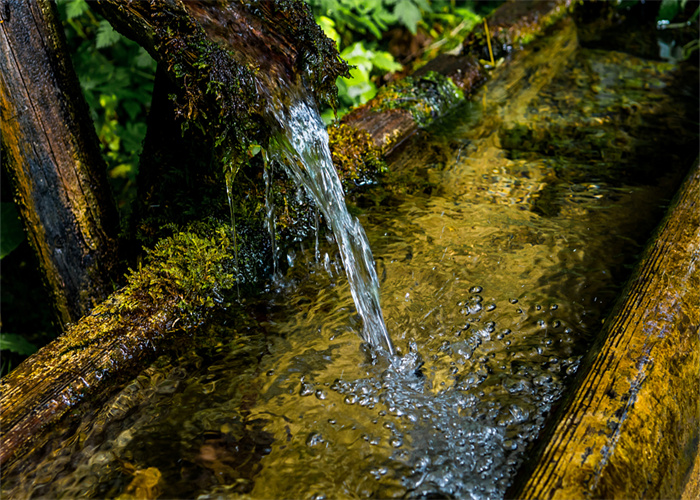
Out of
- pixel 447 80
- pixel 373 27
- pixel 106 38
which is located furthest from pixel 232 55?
pixel 373 27

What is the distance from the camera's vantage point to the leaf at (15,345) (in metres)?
3.03

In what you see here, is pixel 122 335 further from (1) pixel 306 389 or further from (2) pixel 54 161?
(2) pixel 54 161

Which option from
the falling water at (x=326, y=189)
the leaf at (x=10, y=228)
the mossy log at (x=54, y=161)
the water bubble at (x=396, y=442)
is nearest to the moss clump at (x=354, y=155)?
the falling water at (x=326, y=189)

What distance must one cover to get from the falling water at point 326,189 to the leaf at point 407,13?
290 centimetres

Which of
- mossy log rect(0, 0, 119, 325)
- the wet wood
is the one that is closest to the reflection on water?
the wet wood

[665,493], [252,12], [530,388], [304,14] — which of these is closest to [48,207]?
[252,12]

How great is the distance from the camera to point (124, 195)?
418 cm

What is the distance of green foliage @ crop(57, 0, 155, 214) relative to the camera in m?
3.58

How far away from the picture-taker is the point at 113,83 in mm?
3703

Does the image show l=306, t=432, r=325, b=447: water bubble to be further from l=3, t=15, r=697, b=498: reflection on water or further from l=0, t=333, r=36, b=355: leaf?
l=0, t=333, r=36, b=355: leaf

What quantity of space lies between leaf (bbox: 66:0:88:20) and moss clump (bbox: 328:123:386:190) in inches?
69.6

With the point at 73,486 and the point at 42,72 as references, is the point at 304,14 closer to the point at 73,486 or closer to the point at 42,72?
the point at 42,72

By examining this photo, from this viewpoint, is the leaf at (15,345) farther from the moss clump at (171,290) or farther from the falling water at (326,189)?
the falling water at (326,189)

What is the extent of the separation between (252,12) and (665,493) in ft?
7.54
